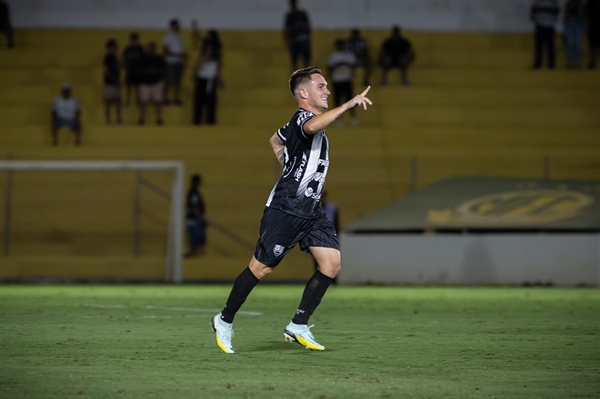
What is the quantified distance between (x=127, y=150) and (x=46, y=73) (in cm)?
445

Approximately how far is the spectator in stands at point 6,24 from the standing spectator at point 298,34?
751cm

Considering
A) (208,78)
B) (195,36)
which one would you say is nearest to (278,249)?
(208,78)

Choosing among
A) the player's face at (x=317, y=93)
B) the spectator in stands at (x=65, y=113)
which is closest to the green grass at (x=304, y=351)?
the player's face at (x=317, y=93)

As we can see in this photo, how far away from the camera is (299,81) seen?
331 inches

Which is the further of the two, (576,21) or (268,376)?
(576,21)

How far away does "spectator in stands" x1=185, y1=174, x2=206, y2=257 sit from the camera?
22.1 metres

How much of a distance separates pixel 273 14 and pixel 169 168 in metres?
9.41

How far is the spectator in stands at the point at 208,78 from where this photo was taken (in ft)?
84.1

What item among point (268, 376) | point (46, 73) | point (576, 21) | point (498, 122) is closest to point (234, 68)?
point (46, 73)

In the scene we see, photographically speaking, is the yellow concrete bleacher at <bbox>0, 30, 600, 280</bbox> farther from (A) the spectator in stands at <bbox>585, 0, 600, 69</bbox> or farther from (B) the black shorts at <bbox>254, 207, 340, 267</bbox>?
(B) the black shorts at <bbox>254, 207, 340, 267</bbox>

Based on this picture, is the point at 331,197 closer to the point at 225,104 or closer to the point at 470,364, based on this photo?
the point at 225,104

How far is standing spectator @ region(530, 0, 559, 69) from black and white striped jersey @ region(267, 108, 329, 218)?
20259 millimetres

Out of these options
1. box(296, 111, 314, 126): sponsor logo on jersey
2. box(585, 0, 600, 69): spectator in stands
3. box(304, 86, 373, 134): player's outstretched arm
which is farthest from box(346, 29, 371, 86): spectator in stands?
box(304, 86, 373, 134): player's outstretched arm

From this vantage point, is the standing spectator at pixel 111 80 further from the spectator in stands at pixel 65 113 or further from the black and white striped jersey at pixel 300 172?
the black and white striped jersey at pixel 300 172
